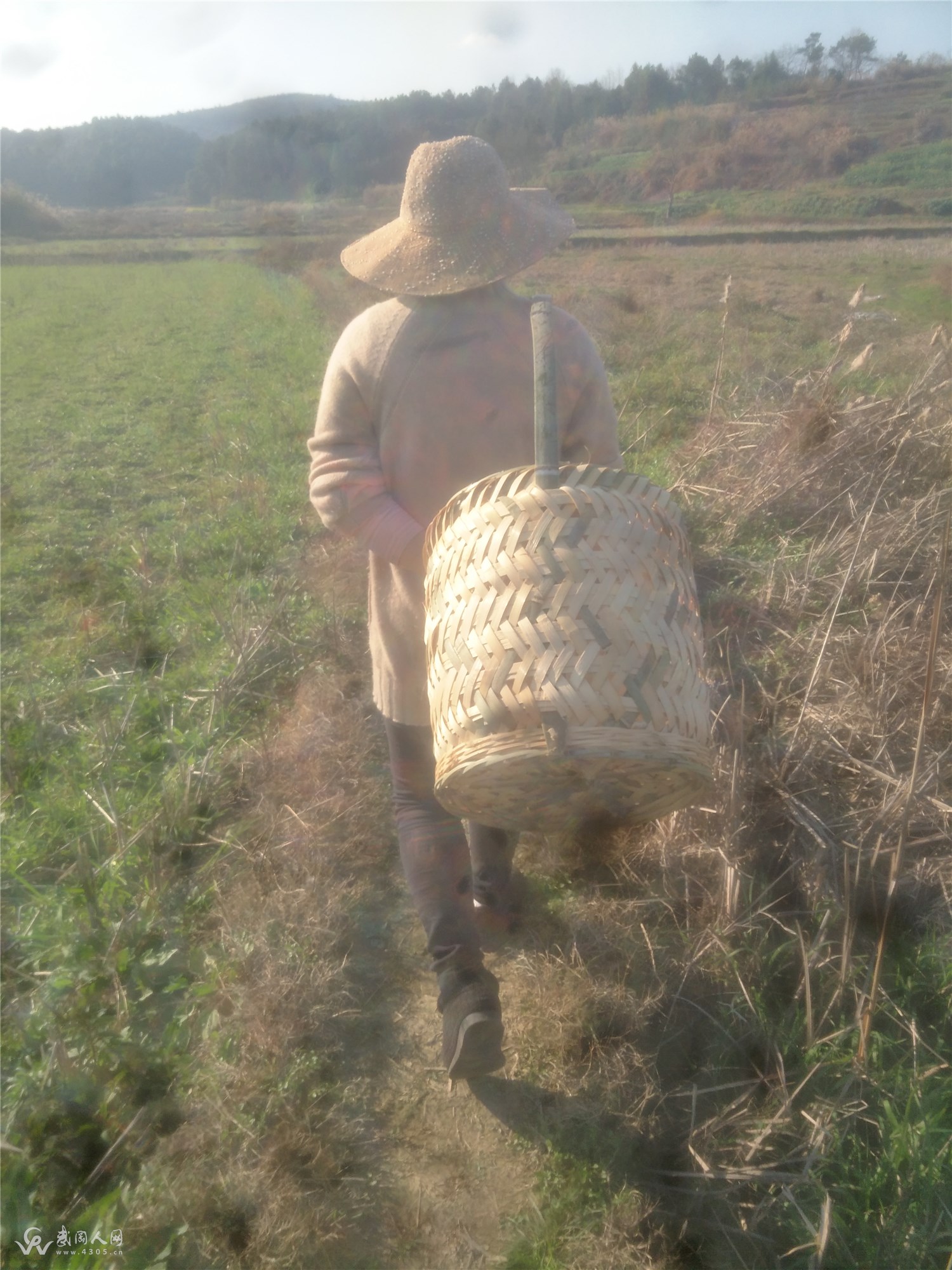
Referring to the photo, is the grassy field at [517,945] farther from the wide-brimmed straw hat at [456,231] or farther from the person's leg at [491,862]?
the wide-brimmed straw hat at [456,231]

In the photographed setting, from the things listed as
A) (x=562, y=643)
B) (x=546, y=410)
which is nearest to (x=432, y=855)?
(x=562, y=643)

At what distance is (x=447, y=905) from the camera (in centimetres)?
197

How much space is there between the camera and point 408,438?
5.83 feet

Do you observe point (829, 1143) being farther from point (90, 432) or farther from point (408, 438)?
point (90, 432)

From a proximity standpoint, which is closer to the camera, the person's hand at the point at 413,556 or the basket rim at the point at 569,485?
the basket rim at the point at 569,485

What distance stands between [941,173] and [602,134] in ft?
11.1

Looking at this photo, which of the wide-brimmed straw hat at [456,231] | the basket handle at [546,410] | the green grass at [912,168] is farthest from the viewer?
the green grass at [912,168]

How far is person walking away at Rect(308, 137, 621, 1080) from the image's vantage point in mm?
1680

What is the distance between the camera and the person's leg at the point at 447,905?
1.84 metres

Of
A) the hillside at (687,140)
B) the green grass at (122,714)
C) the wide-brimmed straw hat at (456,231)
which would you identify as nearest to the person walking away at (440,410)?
the wide-brimmed straw hat at (456,231)

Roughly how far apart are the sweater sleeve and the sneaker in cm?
102

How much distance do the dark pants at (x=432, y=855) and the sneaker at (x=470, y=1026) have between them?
4cm

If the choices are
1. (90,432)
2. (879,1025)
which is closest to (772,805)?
(879,1025)

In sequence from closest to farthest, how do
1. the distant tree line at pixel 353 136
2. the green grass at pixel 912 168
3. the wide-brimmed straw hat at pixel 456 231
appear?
the wide-brimmed straw hat at pixel 456 231 → the distant tree line at pixel 353 136 → the green grass at pixel 912 168
